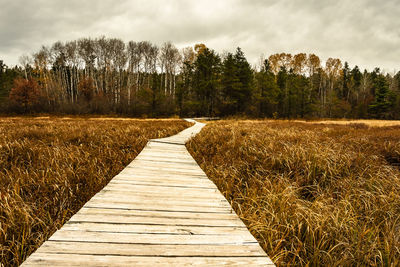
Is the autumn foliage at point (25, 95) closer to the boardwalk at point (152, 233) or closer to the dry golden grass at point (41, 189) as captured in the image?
the dry golden grass at point (41, 189)

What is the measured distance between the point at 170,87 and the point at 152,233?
3485 cm

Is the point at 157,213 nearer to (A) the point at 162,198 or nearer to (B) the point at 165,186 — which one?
(A) the point at 162,198

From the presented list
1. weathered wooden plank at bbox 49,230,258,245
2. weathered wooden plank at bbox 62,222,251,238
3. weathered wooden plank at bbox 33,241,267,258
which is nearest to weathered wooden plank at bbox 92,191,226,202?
weathered wooden plank at bbox 62,222,251,238

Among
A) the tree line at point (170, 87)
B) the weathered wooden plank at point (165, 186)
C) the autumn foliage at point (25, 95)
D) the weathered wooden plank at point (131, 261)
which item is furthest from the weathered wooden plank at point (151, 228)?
the autumn foliage at point (25, 95)

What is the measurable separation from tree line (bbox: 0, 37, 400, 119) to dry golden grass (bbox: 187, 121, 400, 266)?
27.1m

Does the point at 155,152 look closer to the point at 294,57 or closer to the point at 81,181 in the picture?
the point at 81,181

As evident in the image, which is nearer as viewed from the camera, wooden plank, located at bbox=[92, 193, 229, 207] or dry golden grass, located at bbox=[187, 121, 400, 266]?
dry golden grass, located at bbox=[187, 121, 400, 266]

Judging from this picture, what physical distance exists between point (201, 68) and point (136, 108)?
12.7 meters

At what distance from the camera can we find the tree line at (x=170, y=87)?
3231cm

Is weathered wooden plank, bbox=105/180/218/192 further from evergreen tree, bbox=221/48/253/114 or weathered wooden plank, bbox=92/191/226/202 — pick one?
evergreen tree, bbox=221/48/253/114

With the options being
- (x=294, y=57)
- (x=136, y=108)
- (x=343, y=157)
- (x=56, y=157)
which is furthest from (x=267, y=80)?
(x=56, y=157)

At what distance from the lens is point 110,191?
262 cm

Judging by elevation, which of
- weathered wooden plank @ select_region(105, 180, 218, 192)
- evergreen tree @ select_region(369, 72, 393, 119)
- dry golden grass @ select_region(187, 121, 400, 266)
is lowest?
dry golden grass @ select_region(187, 121, 400, 266)

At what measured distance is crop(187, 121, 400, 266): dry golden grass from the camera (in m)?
1.97
